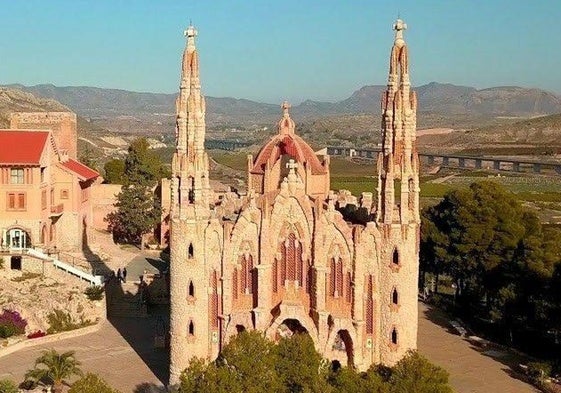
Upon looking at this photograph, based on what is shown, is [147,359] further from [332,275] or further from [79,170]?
[79,170]

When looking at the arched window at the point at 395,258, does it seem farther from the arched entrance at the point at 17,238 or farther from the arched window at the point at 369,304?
the arched entrance at the point at 17,238

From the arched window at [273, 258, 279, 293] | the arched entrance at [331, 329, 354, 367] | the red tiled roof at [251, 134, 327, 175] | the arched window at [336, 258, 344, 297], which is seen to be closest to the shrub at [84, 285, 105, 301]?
the red tiled roof at [251, 134, 327, 175]

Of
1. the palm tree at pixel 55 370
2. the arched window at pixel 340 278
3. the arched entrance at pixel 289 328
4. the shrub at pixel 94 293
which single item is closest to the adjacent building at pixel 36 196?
the shrub at pixel 94 293

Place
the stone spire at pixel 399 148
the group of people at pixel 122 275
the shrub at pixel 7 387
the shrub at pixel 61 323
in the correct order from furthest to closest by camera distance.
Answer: the group of people at pixel 122 275 → the shrub at pixel 61 323 → the stone spire at pixel 399 148 → the shrub at pixel 7 387

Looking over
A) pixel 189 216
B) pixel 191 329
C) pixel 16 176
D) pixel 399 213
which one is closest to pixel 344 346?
pixel 399 213

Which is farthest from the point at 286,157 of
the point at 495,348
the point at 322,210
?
the point at 495,348

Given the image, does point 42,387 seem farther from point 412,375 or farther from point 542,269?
point 542,269

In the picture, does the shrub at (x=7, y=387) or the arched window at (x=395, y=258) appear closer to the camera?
the shrub at (x=7, y=387)
